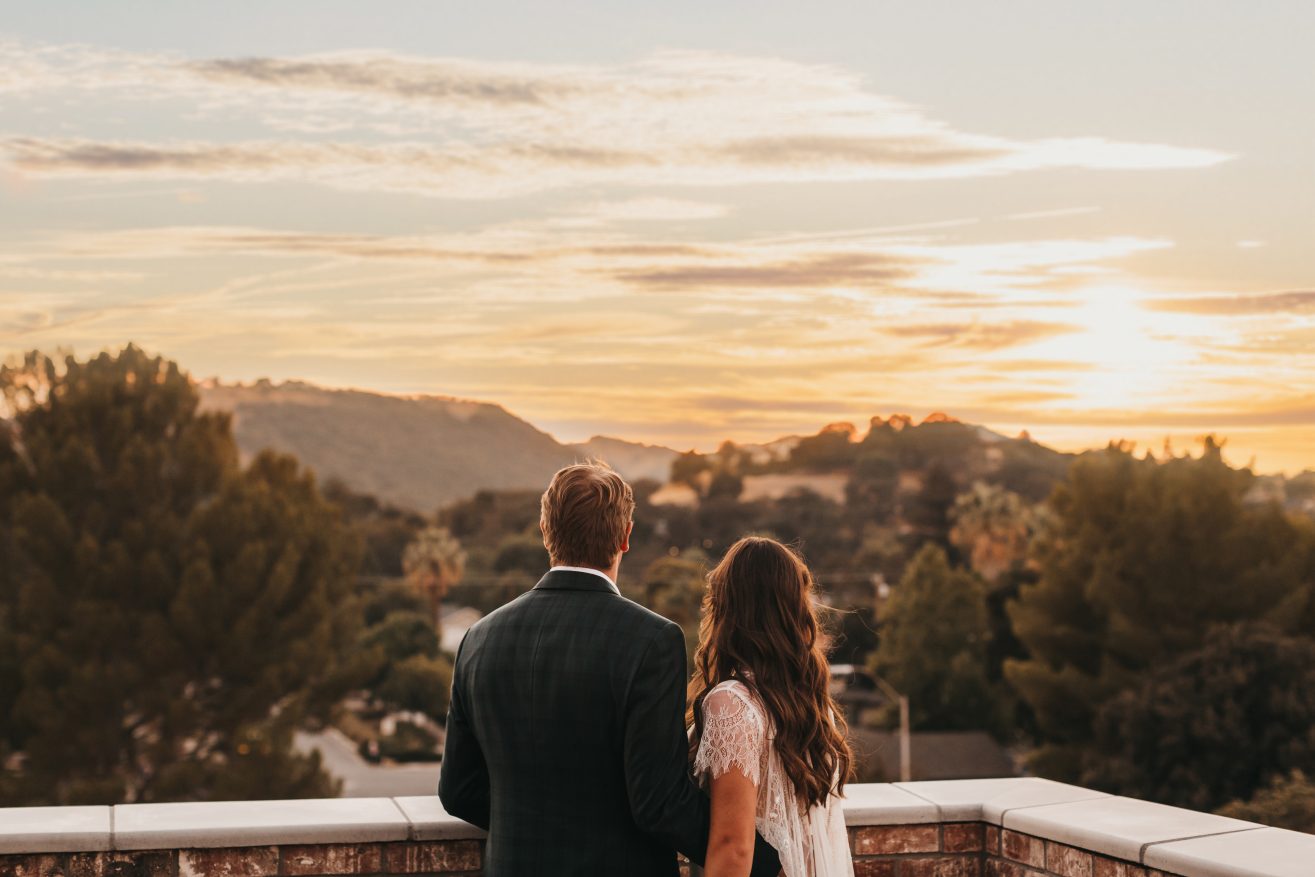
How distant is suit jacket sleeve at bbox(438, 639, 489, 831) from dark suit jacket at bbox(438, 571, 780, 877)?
0.11m

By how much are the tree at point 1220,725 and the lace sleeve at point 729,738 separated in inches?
822

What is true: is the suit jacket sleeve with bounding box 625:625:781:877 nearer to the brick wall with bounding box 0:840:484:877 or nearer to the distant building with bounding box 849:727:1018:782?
the brick wall with bounding box 0:840:484:877

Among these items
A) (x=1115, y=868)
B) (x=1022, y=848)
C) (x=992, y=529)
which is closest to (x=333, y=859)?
(x=1022, y=848)

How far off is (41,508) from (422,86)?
49.9ft

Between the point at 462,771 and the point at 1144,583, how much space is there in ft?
100

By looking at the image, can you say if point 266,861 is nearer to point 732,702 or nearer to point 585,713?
point 585,713

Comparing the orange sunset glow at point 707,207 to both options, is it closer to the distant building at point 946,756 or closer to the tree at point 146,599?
the tree at point 146,599

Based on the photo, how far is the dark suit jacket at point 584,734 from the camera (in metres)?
2.44

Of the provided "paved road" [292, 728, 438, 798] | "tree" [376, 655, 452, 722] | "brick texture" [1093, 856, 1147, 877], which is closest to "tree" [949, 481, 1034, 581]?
"tree" [376, 655, 452, 722]

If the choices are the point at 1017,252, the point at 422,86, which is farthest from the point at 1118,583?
the point at 422,86

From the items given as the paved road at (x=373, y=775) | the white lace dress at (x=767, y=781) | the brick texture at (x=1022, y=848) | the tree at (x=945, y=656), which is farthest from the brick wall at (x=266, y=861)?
the tree at (x=945, y=656)

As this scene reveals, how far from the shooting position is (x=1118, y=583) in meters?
31.2

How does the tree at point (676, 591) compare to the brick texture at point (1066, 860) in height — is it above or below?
below

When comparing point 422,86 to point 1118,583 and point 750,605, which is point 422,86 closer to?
point 1118,583
